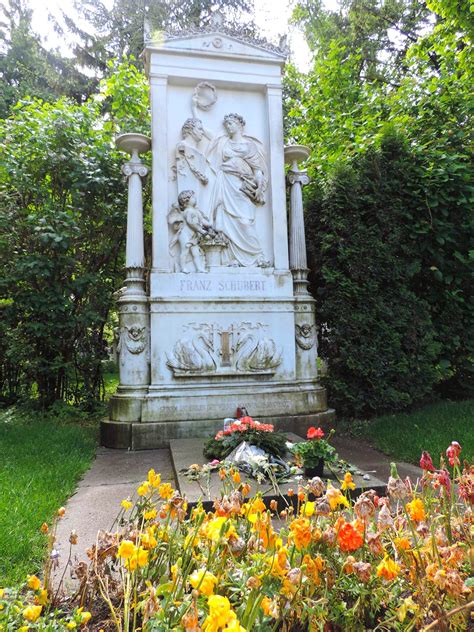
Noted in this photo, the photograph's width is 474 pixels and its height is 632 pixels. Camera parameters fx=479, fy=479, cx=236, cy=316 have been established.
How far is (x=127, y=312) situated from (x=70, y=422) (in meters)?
2.28

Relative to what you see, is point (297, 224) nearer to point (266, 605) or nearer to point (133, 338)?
point (133, 338)

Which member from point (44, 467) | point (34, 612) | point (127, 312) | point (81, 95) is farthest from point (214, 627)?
point (81, 95)

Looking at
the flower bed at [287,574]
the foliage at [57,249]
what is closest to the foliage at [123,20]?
the foliage at [57,249]

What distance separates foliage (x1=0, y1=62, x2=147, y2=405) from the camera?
289 inches

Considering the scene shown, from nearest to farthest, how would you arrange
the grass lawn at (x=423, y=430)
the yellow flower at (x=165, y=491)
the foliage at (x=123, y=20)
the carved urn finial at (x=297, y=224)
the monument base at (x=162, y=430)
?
1. the yellow flower at (x=165, y=491)
2. the grass lawn at (x=423, y=430)
3. the monument base at (x=162, y=430)
4. the carved urn finial at (x=297, y=224)
5. the foliage at (x=123, y=20)

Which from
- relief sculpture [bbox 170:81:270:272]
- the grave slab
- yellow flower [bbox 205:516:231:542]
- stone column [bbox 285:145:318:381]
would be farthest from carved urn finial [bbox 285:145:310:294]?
yellow flower [bbox 205:516:231:542]

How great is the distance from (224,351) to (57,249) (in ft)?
10.6

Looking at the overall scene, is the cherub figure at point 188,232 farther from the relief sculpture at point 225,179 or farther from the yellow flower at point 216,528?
the yellow flower at point 216,528

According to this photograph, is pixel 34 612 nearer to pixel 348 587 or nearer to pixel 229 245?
pixel 348 587

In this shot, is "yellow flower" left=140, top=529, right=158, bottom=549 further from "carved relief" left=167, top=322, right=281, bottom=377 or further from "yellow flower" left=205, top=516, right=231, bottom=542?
"carved relief" left=167, top=322, right=281, bottom=377

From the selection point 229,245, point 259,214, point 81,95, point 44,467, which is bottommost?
point 44,467

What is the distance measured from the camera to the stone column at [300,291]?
6.50m

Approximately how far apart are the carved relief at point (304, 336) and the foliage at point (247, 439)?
234 centimetres

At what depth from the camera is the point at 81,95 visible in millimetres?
16719
